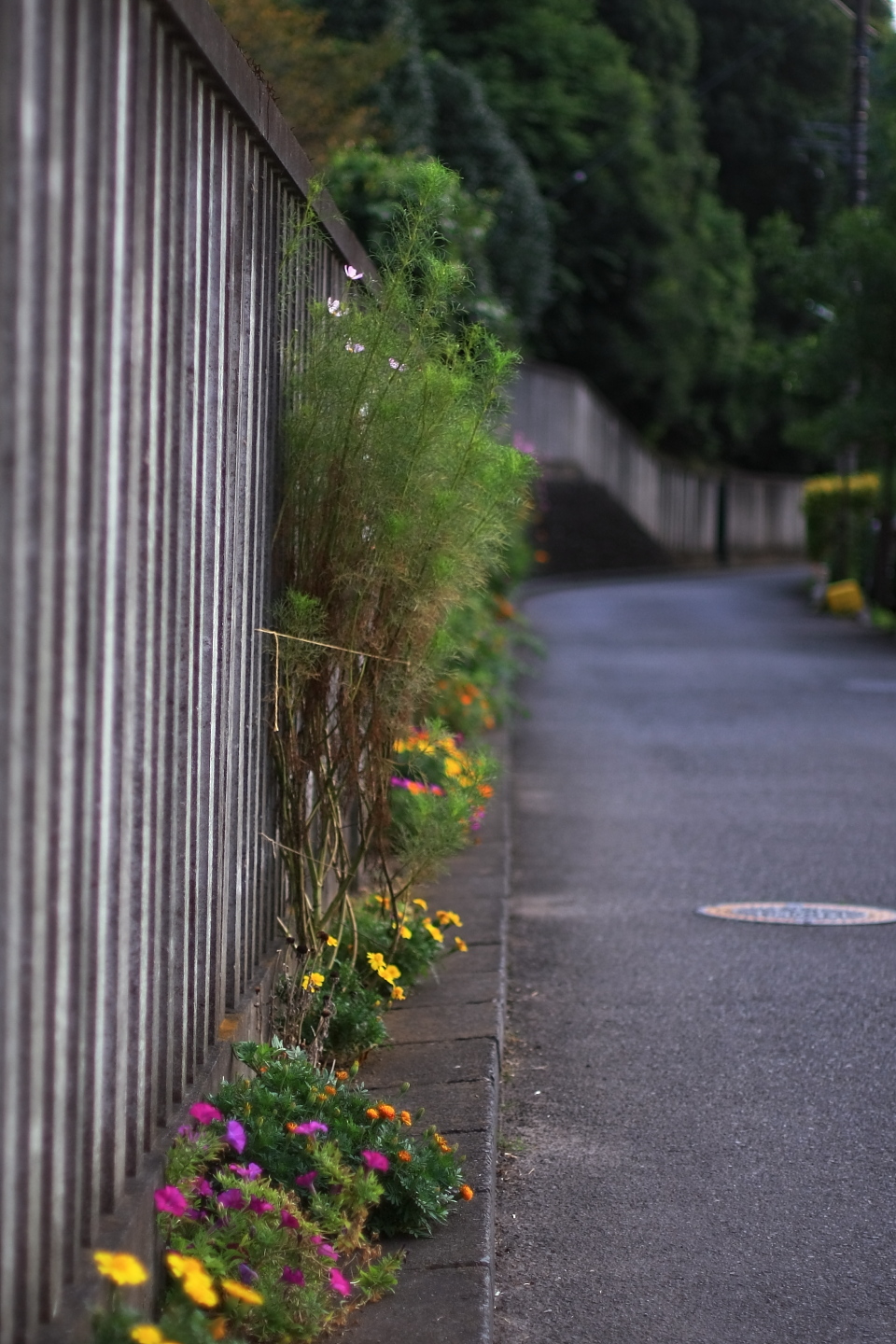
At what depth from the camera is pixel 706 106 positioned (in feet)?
153

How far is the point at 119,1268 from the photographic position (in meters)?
2.35

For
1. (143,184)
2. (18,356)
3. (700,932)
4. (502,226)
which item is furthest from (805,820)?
(502,226)

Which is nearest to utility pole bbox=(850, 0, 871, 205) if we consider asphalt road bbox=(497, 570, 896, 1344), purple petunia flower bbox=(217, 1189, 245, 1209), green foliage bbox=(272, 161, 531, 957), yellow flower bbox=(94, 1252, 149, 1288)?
asphalt road bbox=(497, 570, 896, 1344)

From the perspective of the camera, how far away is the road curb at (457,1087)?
3.14m

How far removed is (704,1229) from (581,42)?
108 ft

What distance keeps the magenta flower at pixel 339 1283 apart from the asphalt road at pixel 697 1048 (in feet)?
1.27

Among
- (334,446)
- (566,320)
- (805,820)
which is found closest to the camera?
(334,446)

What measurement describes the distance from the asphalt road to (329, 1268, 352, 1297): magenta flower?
15.3 inches

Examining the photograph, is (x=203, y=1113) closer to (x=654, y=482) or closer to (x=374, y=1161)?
(x=374, y=1161)

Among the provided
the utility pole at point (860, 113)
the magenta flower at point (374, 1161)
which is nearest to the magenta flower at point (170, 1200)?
the magenta flower at point (374, 1161)

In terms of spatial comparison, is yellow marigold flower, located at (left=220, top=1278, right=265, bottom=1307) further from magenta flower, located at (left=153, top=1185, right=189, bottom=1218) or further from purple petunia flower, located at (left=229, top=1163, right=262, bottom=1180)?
purple petunia flower, located at (left=229, top=1163, right=262, bottom=1180)

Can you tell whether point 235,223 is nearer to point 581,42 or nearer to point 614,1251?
point 614,1251

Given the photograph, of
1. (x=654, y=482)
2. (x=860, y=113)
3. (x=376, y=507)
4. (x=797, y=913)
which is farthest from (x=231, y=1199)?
(x=654, y=482)

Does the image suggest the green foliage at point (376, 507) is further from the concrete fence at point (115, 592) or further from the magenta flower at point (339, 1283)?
the magenta flower at point (339, 1283)
